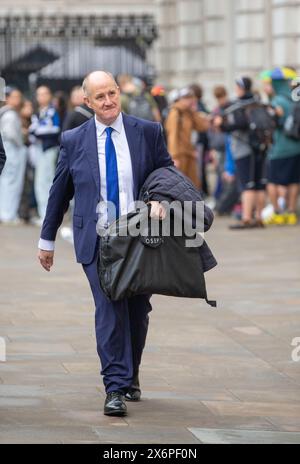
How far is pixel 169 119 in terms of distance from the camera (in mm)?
17406

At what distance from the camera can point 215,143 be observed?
1925 cm

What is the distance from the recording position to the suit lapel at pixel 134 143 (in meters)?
7.19

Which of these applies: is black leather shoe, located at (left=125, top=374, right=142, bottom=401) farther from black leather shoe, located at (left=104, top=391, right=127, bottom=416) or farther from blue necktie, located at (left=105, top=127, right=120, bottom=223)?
blue necktie, located at (left=105, top=127, right=120, bottom=223)

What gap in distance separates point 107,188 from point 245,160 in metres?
9.66

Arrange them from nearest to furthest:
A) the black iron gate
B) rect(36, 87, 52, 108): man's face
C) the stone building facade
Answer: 1. rect(36, 87, 52, 108): man's face
2. the stone building facade
3. the black iron gate

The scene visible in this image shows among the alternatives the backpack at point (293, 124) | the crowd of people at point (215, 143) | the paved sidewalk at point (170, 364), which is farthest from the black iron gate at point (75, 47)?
the paved sidewalk at point (170, 364)

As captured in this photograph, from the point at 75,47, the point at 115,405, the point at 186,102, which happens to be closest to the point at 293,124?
the point at 186,102

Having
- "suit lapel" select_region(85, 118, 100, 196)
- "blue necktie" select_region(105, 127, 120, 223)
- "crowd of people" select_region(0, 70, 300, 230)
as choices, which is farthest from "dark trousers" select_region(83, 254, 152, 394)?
"crowd of people" select_region(0, 70, 300, 230)

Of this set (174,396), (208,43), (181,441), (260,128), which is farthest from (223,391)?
(208,43)

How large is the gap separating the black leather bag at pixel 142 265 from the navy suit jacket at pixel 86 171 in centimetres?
21

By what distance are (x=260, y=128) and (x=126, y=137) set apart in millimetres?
9385

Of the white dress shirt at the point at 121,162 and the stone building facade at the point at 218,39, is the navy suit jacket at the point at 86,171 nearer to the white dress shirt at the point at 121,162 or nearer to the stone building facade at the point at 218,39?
the white dress shirt at the point at 121,162

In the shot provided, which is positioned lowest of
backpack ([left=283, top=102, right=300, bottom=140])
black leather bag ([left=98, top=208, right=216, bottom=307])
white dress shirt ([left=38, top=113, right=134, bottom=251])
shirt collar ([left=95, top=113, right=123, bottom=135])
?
backpack ([left=283, top=102, right=300, bottom=140])

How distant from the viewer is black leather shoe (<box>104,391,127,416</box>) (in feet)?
22.7
